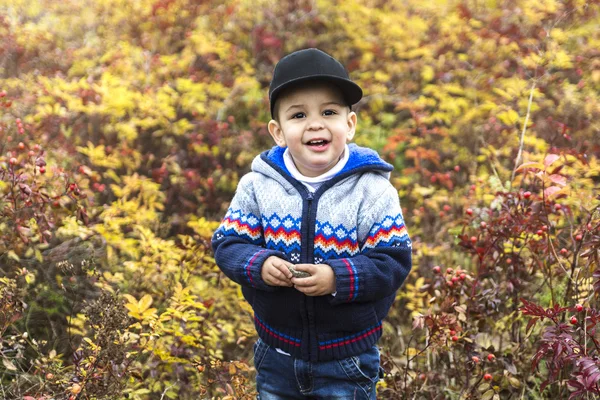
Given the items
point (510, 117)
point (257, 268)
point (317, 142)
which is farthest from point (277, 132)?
point (510, 117)

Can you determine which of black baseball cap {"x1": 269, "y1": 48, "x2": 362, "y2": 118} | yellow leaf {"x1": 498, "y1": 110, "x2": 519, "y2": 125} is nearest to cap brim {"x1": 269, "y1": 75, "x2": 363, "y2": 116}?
black baseball cap {"x1": 269, "y1": 48, "x2": 362, "y2": 118}

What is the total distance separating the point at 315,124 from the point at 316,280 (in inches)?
21.5

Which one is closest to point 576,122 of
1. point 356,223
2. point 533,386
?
point 533,386

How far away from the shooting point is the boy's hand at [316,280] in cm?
190

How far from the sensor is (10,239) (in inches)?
116

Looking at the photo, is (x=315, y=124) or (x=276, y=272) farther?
(x=315, y=124)

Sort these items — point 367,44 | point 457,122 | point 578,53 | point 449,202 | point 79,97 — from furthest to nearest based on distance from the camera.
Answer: point 367,44
point 578,53
point 457,122
point 79,97
point 449,202

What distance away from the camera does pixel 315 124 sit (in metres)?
2.08

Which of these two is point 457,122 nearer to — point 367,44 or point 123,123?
point 367,44

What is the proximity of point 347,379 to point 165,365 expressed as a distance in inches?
46.1

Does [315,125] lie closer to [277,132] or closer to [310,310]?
[277,132]

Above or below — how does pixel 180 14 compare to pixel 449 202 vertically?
above

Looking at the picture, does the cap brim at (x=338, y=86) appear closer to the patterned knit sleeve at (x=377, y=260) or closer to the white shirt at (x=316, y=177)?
the white shirt at (x=316, y=177)

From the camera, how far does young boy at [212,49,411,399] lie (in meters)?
2.02
